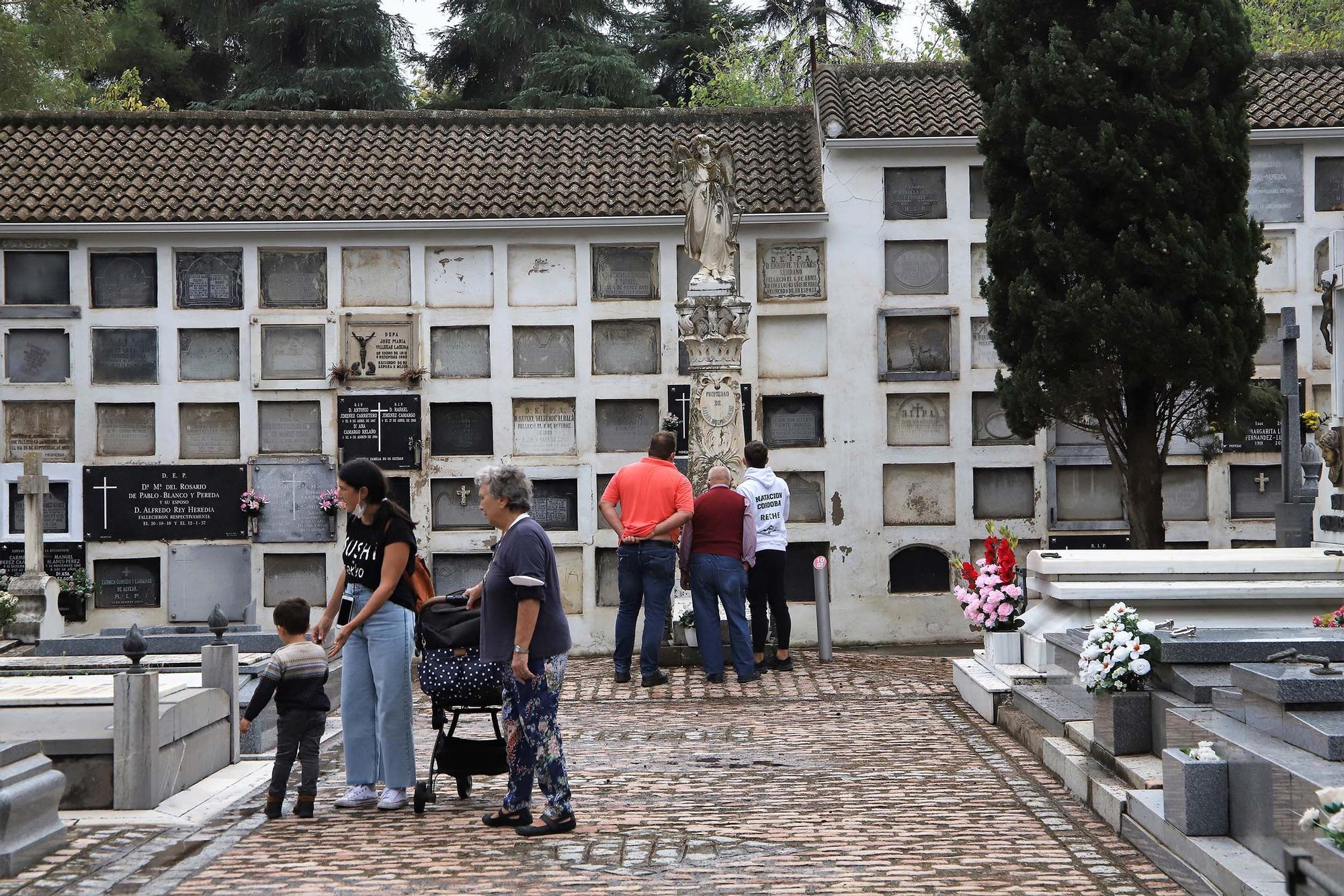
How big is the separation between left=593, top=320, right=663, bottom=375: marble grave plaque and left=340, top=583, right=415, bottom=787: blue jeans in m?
9.75

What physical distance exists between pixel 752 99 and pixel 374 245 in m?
14.6

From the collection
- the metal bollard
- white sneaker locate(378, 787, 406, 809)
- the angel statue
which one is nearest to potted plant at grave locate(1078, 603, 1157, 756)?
white sneaker locate(378, 787, 406, 809)

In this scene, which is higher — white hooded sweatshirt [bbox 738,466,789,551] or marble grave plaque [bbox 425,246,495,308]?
marble grave plaque [bbox 425,246,495,308]

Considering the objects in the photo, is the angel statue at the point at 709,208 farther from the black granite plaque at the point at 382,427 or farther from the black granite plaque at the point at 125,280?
the black granite plaque at the point at 125,280

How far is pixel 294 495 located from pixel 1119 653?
11.1 meters

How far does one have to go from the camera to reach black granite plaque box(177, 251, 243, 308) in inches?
648

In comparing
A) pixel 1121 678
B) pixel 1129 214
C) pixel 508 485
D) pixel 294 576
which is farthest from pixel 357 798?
pixel 294 576

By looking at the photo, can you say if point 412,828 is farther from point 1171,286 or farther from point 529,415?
point 529,415

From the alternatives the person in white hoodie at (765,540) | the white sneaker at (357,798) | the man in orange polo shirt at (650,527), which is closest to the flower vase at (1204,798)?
the white sneaker at (357,798)

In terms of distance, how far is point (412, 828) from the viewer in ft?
21.4

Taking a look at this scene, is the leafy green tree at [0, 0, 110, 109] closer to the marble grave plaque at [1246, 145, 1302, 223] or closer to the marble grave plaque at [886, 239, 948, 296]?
the marble grave plaque at [886, 239, 948, 296]

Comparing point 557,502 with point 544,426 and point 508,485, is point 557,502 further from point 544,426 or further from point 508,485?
point 508,485

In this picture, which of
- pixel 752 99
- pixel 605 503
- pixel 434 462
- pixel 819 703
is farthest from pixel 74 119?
pixel 752 99

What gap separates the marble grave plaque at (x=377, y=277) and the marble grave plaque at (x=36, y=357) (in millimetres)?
3019
